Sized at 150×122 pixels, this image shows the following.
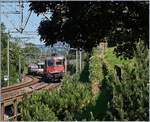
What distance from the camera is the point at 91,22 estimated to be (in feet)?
35.4

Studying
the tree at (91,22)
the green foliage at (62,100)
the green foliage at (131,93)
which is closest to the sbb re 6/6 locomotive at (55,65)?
the green foliage at (62,100)

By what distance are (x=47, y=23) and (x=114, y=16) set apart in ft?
4.73

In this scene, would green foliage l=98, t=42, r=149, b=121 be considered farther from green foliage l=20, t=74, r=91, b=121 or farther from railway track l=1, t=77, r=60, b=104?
railway track l=1, t=77, r=60, b=104

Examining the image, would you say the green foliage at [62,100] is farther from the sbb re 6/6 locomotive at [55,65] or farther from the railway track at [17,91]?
the sbb re 6/6 locomotive at [55,65]

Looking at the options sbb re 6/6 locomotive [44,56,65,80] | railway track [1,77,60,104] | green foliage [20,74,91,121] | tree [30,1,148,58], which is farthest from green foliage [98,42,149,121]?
sbb re 6/6 locomotive [44,56,65,80]

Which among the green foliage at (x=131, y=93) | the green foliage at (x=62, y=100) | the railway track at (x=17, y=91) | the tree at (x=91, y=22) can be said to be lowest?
the railway track at (x=17, y=91)

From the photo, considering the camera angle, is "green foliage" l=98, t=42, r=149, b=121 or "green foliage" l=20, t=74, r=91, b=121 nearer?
"green foliage" l=98, t=42, r=149, b=121

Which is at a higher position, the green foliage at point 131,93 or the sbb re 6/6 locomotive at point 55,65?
the green foliage at point 131,93

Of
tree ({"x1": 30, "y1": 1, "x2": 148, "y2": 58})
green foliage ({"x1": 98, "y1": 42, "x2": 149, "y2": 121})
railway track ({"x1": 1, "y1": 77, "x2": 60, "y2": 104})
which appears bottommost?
railway track ({"x1": 1, "y1": 77, "x2": 60, "y2": 104})

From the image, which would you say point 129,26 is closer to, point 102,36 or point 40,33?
point 102,36

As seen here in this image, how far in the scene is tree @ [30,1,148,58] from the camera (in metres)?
10.4

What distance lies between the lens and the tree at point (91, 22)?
1042 centimetres

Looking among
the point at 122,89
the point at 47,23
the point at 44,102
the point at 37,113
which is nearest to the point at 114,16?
the point at 47,23

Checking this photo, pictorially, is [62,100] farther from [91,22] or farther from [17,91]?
[17,91]
